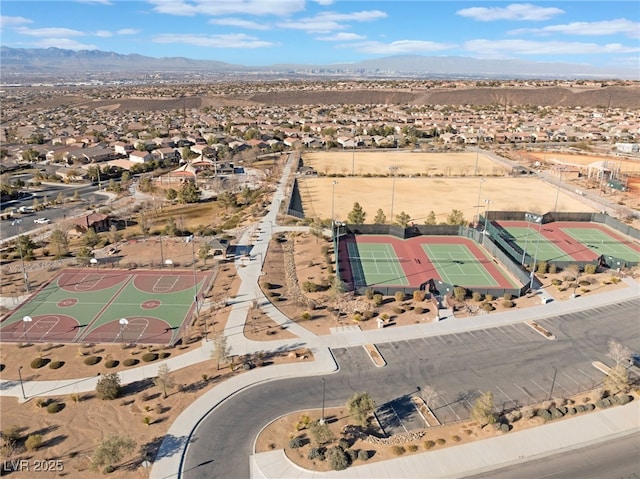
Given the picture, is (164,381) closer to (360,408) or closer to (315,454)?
(315,454)

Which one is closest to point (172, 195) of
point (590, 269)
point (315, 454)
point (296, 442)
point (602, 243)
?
point (296, 442)

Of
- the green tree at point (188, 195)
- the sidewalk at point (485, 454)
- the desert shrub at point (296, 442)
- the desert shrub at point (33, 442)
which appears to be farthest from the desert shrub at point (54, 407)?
the green tree at point (188, 195)

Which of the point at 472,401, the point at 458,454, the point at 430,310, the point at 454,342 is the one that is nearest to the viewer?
the point at 458,454

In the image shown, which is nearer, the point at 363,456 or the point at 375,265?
the point at 363,456

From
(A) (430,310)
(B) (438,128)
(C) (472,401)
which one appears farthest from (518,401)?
(B) (438,128)

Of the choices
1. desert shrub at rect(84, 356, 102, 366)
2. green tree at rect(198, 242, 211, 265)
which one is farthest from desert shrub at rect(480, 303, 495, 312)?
desert shrub at rect(84, 356, 102, 366)

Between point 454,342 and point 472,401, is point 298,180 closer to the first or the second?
point 454,342

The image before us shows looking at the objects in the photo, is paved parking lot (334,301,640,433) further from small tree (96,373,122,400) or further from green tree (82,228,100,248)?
green tree (82,228,100,248)
